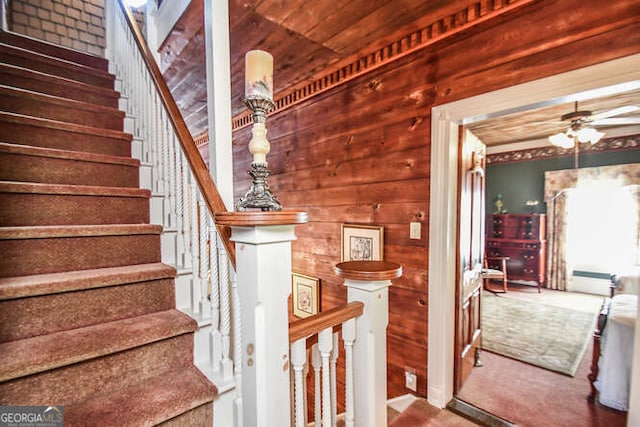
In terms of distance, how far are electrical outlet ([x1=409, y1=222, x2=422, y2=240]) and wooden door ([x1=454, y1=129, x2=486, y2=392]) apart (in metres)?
0.28

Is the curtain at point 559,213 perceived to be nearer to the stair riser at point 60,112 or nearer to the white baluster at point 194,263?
the white baluster at point 194,263

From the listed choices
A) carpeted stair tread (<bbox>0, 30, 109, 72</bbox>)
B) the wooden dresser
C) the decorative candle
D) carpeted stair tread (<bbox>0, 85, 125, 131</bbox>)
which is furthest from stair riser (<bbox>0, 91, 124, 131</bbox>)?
the wooden dresser

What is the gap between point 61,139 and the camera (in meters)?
1.74

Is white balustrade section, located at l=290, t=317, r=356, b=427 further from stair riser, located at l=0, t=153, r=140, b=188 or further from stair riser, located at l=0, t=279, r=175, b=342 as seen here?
stair riser, located at l=0, t=153, r=140, b=188

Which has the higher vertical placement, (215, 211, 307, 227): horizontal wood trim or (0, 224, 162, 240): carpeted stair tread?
(215, 211, 307, 227): horizontal wood trim

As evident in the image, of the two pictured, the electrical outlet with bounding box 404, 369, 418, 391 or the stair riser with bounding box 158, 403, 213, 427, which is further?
the electrical outlet with bounding box 404, 369, 418, 391

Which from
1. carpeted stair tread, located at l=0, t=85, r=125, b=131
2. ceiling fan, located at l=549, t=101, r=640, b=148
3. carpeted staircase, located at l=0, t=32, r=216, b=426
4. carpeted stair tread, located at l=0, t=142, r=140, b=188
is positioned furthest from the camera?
ceiling fan, located at l=549, t=101, r=640, b=148

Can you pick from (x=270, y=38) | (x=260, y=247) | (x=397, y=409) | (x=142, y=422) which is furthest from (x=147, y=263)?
(x=397, y=409)

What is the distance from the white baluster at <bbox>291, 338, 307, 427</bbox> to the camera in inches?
34.3

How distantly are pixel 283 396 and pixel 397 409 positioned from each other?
1.55m

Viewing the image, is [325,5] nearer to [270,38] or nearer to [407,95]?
[270,38]

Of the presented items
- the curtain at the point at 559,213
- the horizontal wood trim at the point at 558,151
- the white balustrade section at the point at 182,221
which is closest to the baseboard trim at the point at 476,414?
the white balustrade section at the point at 182,221

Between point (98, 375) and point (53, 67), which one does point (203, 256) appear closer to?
point (98, 375)

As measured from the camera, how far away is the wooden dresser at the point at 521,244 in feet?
16.9
